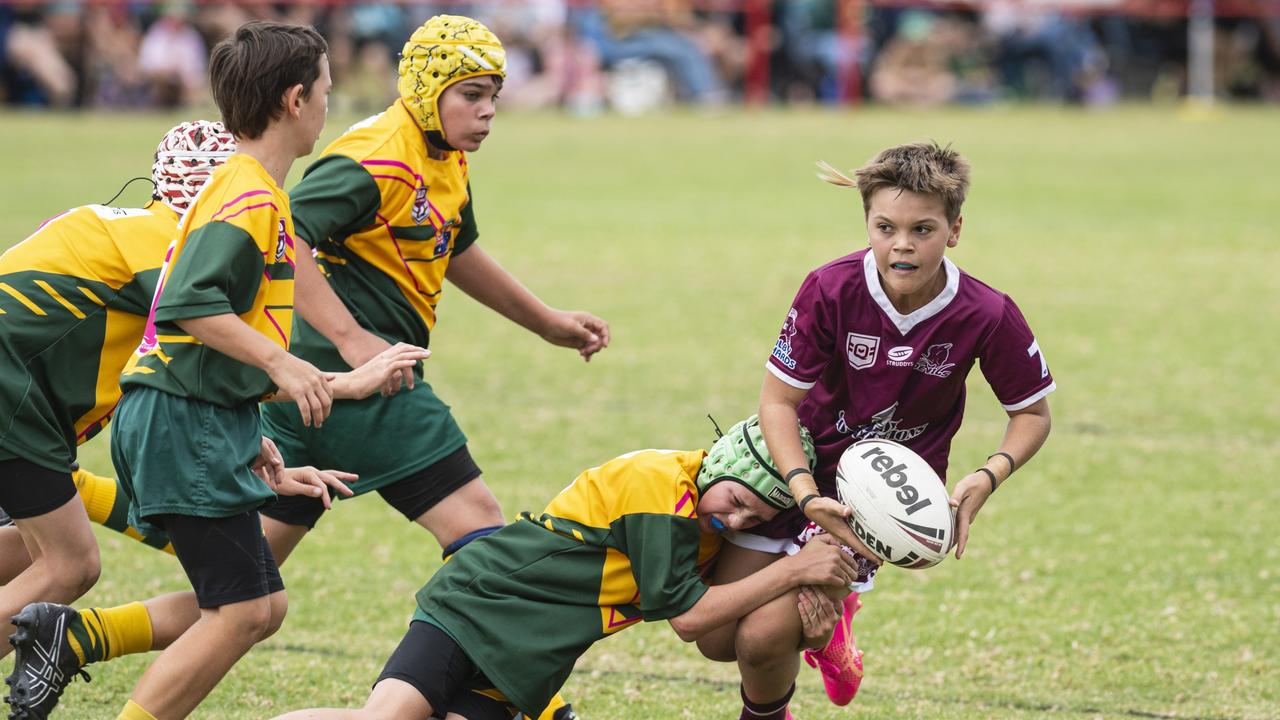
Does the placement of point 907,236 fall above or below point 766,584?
above

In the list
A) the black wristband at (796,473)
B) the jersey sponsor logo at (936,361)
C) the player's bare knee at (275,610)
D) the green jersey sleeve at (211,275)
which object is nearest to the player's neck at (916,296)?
the jersey sponsor logo at (936,361)

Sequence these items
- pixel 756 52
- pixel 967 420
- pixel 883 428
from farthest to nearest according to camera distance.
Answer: pixel 756 52 < pixel 967 420 < pixel 883 428

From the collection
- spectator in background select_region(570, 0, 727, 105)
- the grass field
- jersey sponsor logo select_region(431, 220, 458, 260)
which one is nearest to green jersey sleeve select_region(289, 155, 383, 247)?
jersey sponsor logo select_region(431, 220, 458, 260)

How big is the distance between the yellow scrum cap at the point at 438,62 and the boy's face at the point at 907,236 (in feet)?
4.08

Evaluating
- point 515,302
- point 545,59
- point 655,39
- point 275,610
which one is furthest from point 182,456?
point 545,59

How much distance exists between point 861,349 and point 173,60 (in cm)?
1955

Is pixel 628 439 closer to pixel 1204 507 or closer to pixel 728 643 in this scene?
pixel 1204 507

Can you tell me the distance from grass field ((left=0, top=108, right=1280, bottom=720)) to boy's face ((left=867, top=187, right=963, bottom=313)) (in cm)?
131

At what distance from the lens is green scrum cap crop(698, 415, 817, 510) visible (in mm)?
3848

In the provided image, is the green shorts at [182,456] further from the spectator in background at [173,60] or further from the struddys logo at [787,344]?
the spectator in background at [173,60]

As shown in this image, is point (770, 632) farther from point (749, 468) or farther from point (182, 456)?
point (182, 456)

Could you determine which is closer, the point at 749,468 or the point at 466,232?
the point at 749,468

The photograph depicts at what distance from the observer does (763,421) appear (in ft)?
12.7

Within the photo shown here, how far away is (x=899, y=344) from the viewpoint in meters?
3.88
